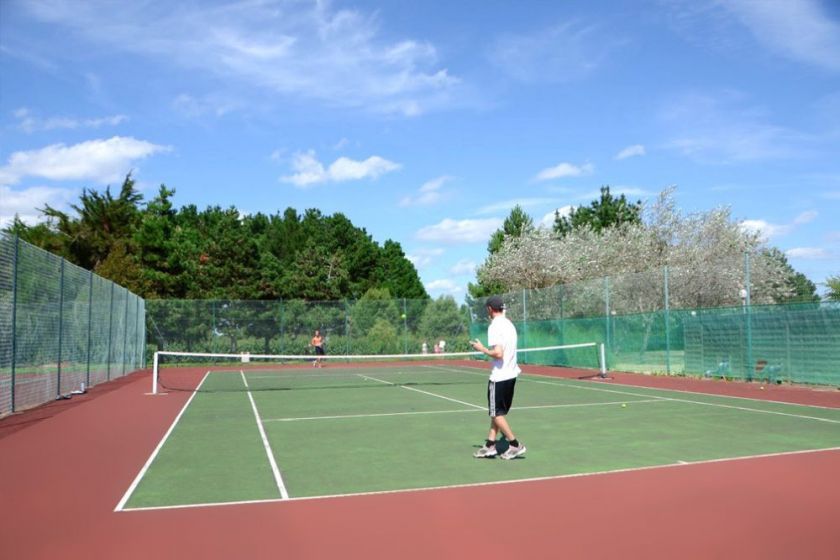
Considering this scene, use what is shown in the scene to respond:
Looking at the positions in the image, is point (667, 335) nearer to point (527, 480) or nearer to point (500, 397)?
point (500, 397)

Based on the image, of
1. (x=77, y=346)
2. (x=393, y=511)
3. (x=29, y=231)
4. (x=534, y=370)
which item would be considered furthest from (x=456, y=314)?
(x=29, y=231)

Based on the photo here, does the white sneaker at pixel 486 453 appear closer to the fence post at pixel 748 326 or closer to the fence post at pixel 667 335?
the fence post at pixel 748 326

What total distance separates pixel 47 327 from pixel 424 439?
349 inches

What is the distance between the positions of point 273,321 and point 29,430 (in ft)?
81.2

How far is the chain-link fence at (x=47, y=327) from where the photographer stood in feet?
40.1

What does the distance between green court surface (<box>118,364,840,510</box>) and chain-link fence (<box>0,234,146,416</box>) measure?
9.89 ft

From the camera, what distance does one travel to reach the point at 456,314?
3859cm

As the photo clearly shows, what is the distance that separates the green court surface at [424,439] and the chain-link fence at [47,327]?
3014 millimetres

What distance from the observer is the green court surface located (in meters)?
7.19

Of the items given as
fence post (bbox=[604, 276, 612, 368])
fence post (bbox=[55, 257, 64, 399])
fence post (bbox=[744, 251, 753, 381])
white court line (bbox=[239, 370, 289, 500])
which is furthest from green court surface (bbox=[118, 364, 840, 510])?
fence post (bbox=[604, 276, 612, 368])

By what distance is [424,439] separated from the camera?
32.3ft

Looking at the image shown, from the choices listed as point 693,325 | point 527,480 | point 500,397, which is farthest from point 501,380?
point 693,325

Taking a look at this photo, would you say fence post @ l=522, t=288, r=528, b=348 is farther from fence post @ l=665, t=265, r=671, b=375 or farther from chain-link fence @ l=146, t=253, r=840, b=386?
fence post @ l=665, t=265, r=671, b=375

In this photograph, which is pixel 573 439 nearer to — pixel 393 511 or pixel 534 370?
pixel 393 511
